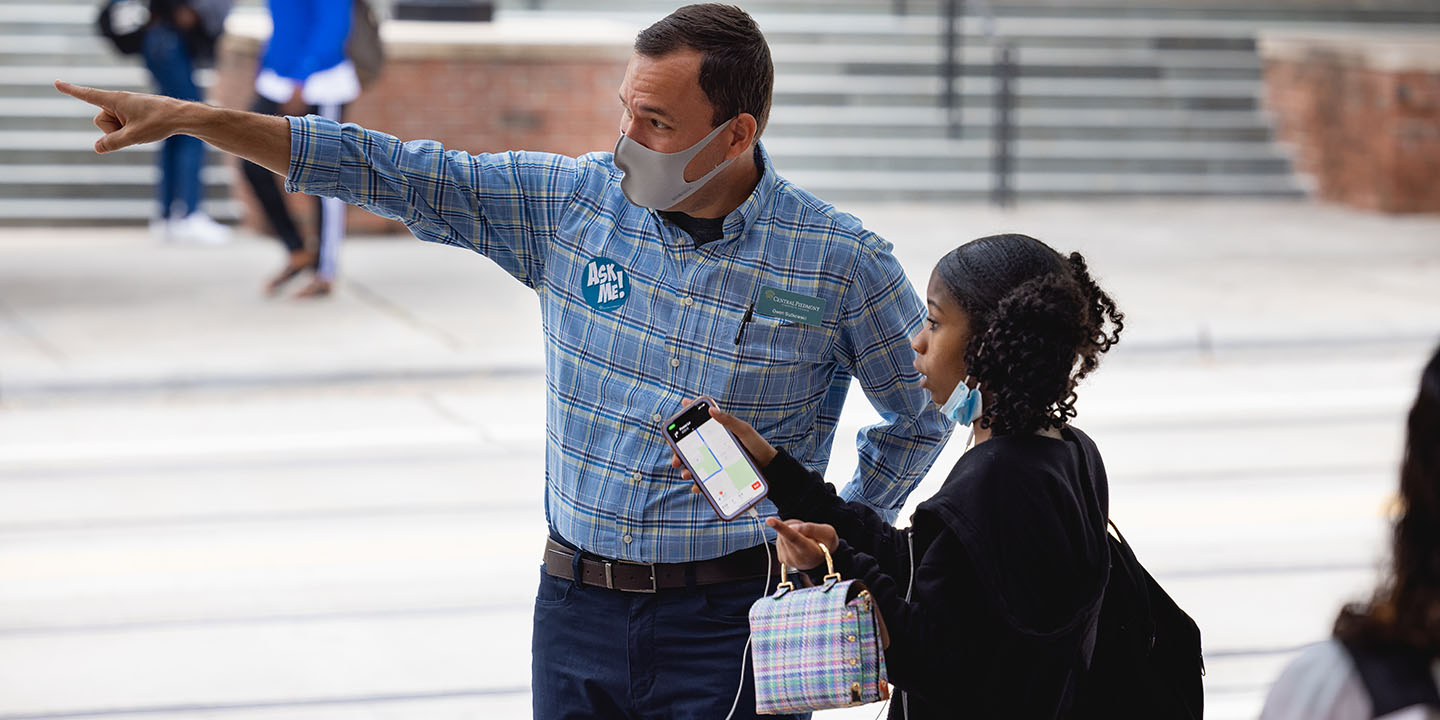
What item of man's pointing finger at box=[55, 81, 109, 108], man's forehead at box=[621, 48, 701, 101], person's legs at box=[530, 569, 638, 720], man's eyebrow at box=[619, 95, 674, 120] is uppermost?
man's forehead at box=[621, 48, 701, 101]

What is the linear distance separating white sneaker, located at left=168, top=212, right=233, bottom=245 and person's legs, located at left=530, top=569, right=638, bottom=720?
1160cm

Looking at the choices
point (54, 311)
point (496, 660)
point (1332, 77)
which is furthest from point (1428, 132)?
point (496, 660)

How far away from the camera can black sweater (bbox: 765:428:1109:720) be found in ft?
8.32

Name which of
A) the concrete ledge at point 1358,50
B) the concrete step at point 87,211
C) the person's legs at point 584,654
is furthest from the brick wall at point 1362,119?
the person's legs at point 584,654

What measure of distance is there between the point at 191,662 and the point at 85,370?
4.59 meters

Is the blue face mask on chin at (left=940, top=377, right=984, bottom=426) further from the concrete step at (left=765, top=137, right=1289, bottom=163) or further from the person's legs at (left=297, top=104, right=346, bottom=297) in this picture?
the concrete step at (left=765, top=137, right=1289, bottom=163)

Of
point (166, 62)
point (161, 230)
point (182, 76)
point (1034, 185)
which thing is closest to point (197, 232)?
point (161, 230)

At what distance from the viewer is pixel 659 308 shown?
120 inches

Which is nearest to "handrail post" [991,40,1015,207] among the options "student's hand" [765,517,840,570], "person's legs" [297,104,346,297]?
"person's legs" [297,104,346,297]

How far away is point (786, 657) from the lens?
2.64 meters

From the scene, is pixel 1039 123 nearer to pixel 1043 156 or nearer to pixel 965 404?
pixel 1043 156

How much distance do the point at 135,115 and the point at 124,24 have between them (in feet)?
37.2

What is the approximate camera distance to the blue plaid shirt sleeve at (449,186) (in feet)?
10.0

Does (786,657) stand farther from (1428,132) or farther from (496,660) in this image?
(1428,132)
